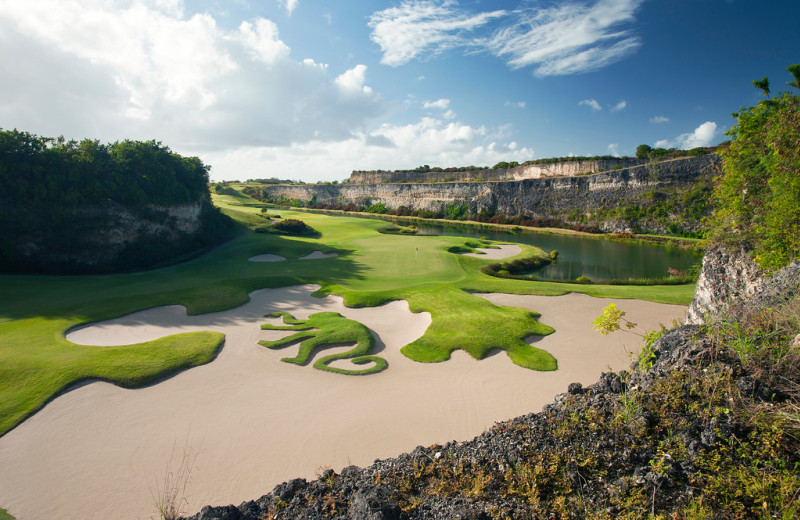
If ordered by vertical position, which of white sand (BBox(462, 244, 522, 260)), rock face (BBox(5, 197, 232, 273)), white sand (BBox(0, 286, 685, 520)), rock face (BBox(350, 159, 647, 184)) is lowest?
white sand (BBox(0, 286, 685, 520))

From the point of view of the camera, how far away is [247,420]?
8.26 meters

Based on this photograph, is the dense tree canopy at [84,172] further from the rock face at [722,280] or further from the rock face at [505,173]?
the rock face at [505,173]

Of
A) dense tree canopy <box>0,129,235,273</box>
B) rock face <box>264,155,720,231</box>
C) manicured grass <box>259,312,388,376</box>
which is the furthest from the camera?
rock face <box>264,155,720,231</box>

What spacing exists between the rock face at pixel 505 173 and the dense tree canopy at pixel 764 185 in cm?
5258

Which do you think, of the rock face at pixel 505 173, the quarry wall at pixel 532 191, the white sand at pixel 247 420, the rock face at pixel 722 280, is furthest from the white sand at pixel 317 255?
the rock face at pixel 505 173

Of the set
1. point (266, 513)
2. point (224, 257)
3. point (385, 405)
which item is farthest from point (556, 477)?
point (224, 257)

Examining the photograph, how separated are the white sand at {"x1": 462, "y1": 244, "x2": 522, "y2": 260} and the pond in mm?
3548

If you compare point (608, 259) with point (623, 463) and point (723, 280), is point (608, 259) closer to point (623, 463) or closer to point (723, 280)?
point (723, 280)

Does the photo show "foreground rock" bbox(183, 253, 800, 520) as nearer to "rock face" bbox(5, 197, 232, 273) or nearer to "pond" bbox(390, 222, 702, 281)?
"pond" bbox(390, 222, 702, 281)

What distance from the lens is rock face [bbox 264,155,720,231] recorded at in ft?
160

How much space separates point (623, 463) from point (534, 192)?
63912 mm

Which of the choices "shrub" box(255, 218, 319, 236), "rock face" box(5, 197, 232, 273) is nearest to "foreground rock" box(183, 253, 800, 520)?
"rock face" box(5, 197, 232, 273)

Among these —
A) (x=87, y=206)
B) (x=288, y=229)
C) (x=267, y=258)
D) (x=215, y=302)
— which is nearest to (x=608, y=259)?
(x=267, y=258)

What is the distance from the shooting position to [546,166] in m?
68.4
